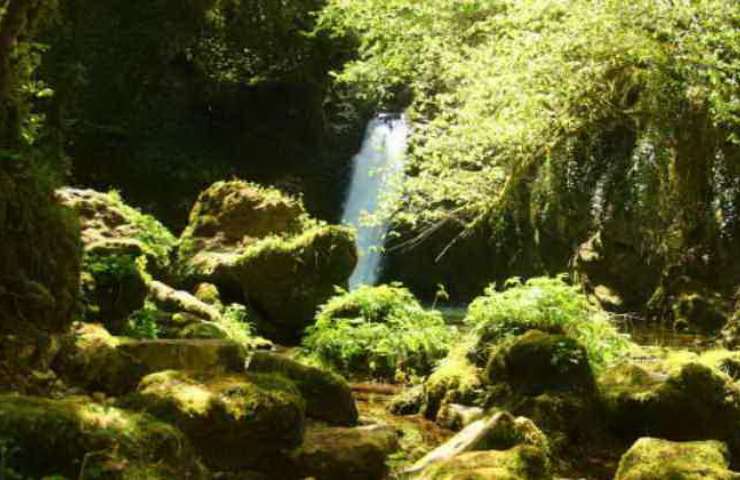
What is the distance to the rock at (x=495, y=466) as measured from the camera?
14.9ft

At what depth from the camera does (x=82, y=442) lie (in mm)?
3539

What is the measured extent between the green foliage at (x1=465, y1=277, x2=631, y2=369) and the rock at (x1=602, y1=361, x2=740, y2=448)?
1.38 m

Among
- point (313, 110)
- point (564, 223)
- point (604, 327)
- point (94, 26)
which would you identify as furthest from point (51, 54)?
point (604, 327)

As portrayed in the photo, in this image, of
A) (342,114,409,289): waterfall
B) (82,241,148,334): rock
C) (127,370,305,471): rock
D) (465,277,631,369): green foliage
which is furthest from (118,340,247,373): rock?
(342,114,409,289): waterfall

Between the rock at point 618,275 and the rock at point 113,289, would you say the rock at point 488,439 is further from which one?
the rock at point 618,275

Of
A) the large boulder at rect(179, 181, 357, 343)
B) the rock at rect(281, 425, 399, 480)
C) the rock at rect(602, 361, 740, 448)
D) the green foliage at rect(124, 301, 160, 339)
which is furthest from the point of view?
the large boulder at rect(179, 181, 357, 343)

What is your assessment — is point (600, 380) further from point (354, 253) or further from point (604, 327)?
point (354, 253)

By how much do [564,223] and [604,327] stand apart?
5.12 feet

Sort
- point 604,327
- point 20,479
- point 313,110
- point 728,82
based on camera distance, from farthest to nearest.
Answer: point 313,110 → point 604,327 → point 728,82 → point 20,479

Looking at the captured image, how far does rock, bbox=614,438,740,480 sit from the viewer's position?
4.70m

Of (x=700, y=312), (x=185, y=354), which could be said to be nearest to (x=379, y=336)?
(x=185, y=354)

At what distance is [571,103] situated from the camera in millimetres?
9234

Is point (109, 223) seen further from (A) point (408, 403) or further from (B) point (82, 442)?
(B) point (82, 442)

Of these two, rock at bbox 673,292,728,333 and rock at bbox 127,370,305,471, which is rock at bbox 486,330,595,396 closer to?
rock at bbox 127,370,305,471
